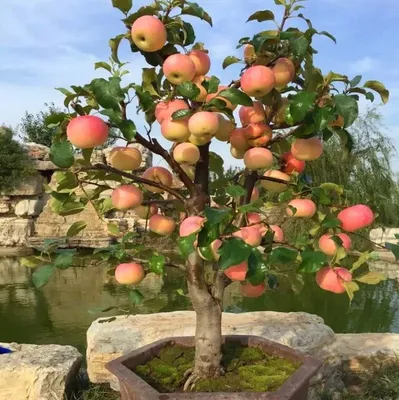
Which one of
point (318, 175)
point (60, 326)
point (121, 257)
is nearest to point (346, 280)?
point (121, 257)

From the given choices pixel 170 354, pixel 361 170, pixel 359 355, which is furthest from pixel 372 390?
pixel 361 170

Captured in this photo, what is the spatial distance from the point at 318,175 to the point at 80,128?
6117 millimetres

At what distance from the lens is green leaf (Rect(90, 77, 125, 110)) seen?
720mm

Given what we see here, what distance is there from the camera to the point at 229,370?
106cm

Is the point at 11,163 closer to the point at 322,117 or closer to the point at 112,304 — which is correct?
the point at 112,304

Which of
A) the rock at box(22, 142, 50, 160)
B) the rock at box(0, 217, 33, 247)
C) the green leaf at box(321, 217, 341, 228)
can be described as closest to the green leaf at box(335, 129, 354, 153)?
the green leaf at box(321, 217, 341, 228)

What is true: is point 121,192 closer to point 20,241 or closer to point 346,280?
point 346,280

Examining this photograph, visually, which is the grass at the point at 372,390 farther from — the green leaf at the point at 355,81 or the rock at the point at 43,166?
the rock at the point at 43,166

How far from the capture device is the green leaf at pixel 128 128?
29.3 inches

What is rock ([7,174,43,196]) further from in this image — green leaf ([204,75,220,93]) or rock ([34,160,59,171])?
green leaf ([204,75,220,93])

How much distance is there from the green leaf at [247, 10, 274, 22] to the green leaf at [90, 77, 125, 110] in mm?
335

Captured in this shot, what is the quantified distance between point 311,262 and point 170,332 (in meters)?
1.28

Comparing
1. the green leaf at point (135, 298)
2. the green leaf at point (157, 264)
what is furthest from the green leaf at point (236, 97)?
the green leaf at point (135, 298)

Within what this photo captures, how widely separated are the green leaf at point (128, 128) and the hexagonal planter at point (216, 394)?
48cm
